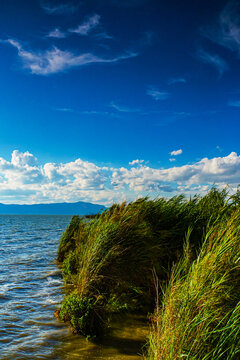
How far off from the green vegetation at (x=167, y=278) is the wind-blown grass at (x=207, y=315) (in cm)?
1

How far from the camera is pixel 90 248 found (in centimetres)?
802

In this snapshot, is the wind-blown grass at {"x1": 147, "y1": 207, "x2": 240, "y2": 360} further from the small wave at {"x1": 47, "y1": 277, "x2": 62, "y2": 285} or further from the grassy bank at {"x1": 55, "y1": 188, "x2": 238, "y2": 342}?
the small wave at {"x1": 47, "y1": 277, "x2": 62, "y2": 285}

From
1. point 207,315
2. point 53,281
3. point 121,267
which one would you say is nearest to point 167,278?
point 121,267

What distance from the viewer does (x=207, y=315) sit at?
3.62 metres

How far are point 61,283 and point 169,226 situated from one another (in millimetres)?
7200

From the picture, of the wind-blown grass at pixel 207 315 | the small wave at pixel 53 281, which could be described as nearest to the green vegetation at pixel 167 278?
the wind-blown grass at pixel 207 315

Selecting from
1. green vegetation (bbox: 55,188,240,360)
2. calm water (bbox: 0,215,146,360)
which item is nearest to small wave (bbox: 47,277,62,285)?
calm water (bbox: 0,215,146,360)

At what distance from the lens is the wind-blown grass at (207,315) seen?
11.6ft

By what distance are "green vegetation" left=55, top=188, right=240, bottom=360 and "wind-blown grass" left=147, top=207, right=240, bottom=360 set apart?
1 centimetres

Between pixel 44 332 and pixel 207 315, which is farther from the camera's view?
pixel 44 332

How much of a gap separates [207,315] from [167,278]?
5213 mm

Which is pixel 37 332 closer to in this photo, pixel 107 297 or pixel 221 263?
pixel 107 297

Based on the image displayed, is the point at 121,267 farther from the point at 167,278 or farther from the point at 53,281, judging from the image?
the point at 53,281

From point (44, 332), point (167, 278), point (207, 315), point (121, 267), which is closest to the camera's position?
point (207, 315)
